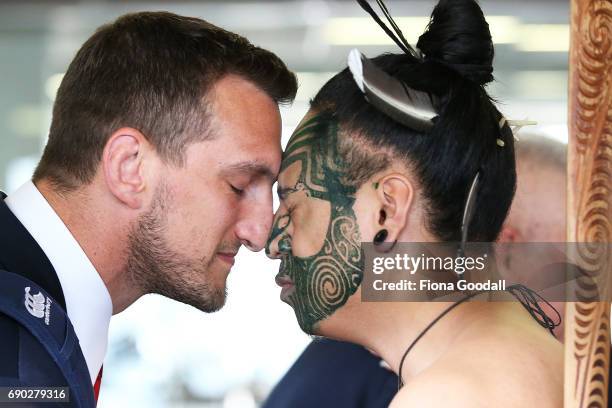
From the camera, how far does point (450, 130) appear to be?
1721mm

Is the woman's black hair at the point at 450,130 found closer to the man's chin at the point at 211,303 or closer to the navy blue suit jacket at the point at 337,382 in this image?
the man's chin at the point at 211,303

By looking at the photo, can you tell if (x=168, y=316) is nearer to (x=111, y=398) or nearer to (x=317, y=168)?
(x=111, y=398)

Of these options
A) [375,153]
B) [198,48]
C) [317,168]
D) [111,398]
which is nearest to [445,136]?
[375,153]

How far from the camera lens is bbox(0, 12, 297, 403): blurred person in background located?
1.76 metres

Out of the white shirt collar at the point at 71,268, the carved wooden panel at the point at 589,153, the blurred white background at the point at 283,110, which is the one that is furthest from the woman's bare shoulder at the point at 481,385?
the blurred white background at the point at 283,110

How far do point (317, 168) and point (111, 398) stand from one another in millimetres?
2839

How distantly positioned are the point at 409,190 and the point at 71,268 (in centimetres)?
63

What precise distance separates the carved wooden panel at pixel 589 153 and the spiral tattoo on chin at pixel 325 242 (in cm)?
45

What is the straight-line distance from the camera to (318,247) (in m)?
1.78

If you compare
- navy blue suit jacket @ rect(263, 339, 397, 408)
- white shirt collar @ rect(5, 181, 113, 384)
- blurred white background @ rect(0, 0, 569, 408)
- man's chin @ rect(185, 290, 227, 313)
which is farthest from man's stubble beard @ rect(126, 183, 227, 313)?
blurred white background @ rect(0, 0, 569, 408)

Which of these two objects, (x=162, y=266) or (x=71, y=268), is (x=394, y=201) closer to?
(x=162, y=266)

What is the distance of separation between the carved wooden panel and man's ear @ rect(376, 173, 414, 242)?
13.5 inches

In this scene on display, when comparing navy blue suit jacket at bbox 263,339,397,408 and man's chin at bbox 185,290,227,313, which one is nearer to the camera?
man's chin at bbox 185,290,227,313

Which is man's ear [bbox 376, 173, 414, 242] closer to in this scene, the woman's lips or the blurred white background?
the woman's lips
